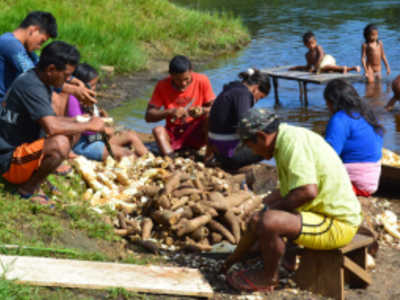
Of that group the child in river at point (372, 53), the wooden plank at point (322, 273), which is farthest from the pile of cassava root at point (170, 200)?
the child in river at point (372, 53)

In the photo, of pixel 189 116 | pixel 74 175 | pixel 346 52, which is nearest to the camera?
pixel 74 175

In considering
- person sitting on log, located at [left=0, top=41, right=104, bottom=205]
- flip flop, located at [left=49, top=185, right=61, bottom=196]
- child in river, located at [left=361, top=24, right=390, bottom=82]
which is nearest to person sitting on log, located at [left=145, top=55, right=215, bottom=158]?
flip flop, located at [left=49, top=185, right=61, bottom=196]

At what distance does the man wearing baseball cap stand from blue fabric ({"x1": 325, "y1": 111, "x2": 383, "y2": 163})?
957 mm

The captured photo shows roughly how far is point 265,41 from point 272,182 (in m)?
12.8

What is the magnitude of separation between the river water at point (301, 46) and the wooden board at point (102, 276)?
16.0 ft

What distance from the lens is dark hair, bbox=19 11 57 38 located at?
4715mm

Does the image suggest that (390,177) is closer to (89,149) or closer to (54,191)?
(89,149)

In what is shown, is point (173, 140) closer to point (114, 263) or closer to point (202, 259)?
point (202, 259)

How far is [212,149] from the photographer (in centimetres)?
548

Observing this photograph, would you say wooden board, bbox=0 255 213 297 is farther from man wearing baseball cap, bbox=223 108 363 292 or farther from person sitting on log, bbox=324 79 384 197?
person sitting on log, bbox=324 79 384 197

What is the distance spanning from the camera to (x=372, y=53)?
1077cm

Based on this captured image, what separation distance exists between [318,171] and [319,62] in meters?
7.32

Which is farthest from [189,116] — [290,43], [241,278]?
[290,43]

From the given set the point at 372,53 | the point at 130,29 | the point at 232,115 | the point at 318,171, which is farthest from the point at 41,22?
the point at 130,29
